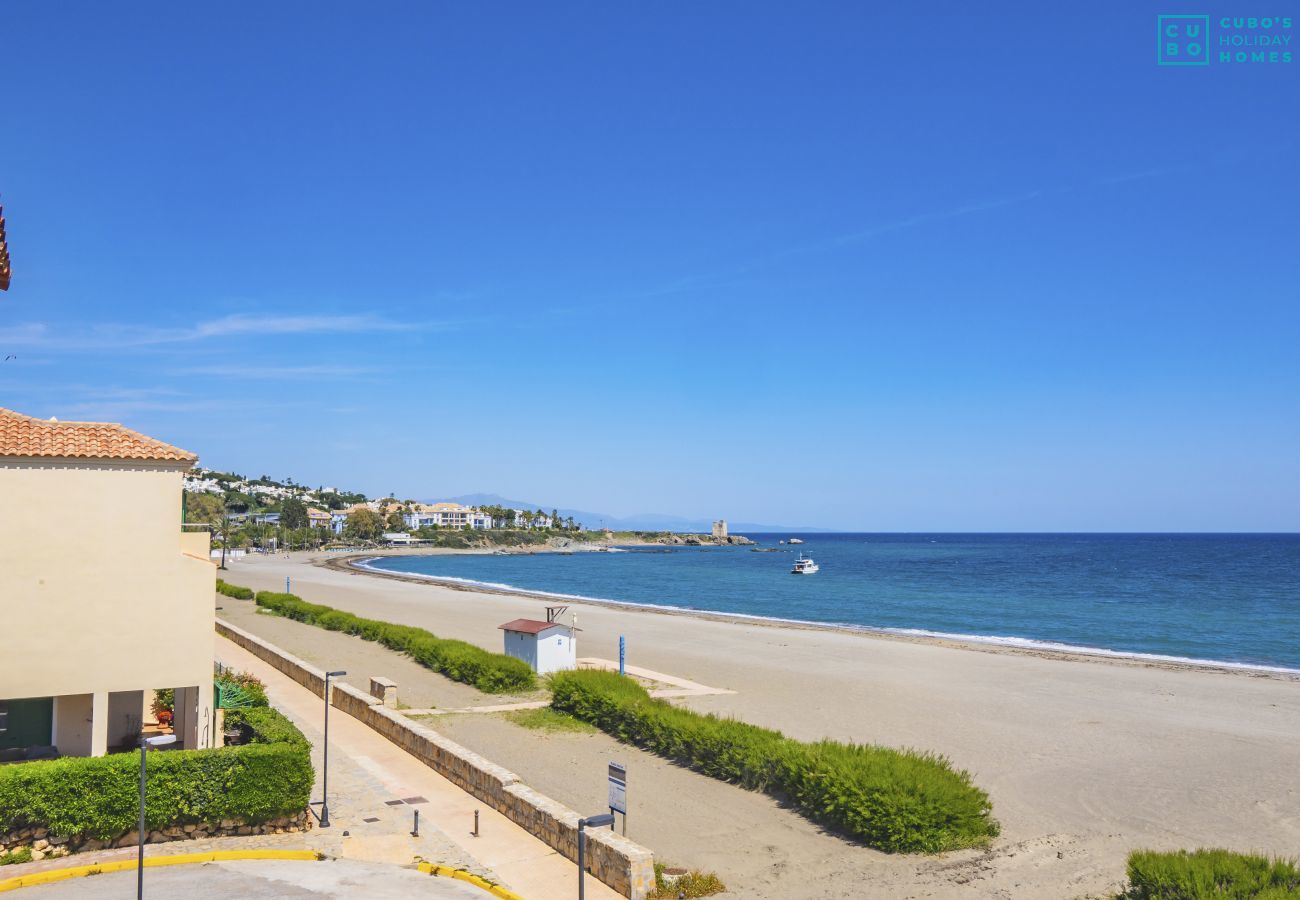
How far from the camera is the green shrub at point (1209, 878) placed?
351 inches

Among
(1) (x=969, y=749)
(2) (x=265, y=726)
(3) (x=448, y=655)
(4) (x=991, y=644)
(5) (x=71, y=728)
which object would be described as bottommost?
(4) (x=991, y=644)

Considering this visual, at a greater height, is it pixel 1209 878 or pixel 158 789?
pixel 158 789

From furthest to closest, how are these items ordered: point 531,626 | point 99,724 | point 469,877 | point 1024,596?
point 1024,596 → point 531,626 → point 99,724 → point 469,877

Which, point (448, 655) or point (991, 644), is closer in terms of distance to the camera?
point (448, 655)

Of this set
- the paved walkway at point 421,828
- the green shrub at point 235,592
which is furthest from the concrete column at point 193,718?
the green shrub at point 235,592

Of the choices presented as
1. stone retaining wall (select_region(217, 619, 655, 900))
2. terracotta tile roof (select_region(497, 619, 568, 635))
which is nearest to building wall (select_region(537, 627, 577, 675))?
terracotta tile roof (select_region(497, 619, 568, 635))

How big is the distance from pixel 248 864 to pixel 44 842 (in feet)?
7.71

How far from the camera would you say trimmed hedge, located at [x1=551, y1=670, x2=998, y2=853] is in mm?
12414

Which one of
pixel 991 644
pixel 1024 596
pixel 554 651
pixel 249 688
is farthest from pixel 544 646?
pixel 1024 596

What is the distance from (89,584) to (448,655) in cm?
1525

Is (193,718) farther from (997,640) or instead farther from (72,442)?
(997,640)

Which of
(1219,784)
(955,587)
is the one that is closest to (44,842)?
(1219,784)

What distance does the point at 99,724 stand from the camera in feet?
41.1

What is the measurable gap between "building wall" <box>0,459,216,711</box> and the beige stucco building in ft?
0.04
